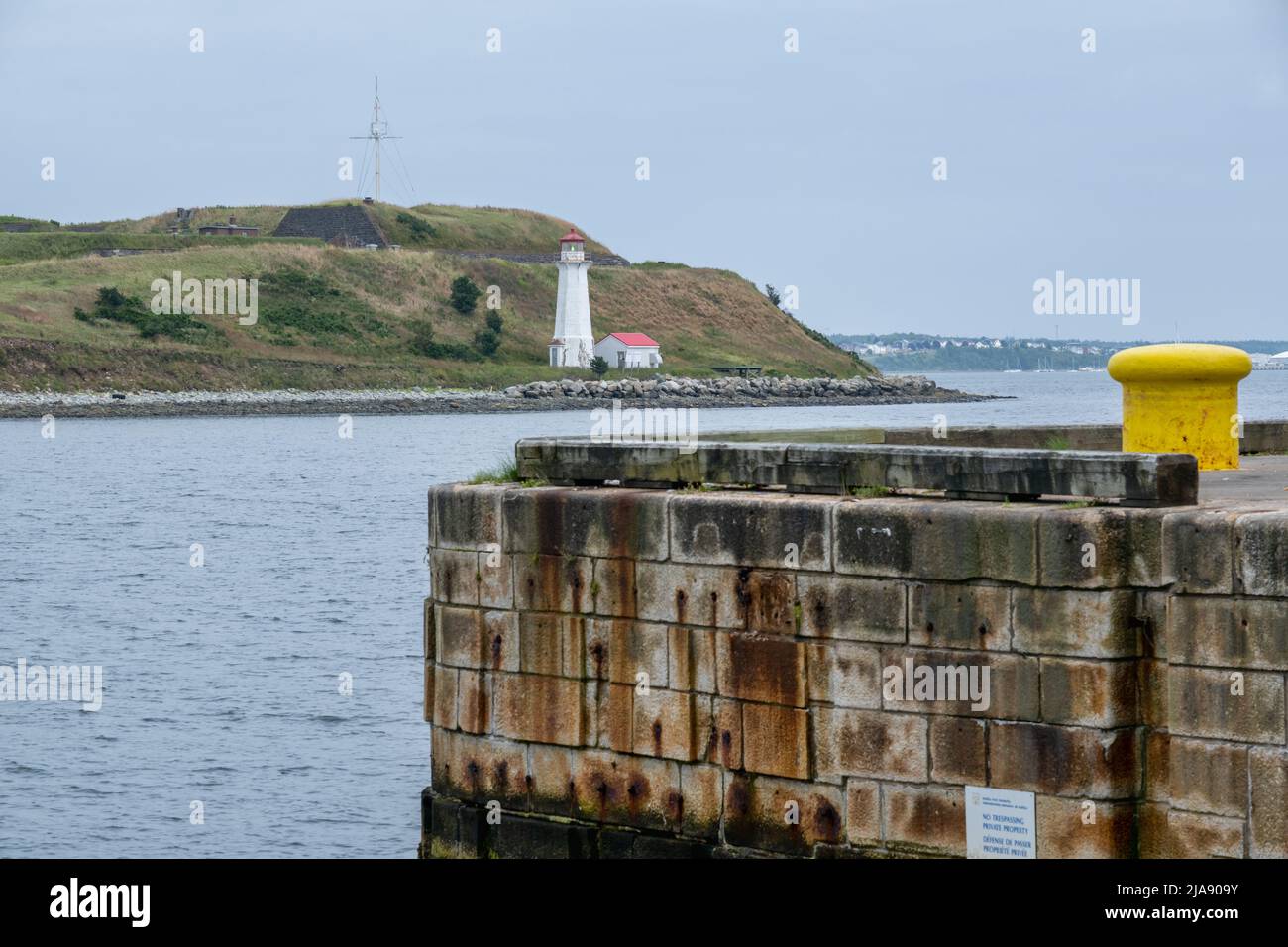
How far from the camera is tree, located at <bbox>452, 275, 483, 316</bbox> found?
13800 centimetres

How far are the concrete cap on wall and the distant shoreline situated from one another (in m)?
101

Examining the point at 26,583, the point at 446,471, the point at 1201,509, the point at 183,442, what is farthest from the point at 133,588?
the point at 183,442

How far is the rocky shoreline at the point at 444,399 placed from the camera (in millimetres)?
108562

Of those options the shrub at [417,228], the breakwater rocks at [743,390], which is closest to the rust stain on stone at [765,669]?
the breakwater rocks at [743,390]

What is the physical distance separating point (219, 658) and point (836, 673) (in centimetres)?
2023

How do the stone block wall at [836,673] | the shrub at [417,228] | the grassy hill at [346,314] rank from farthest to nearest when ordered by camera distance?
1. the shrub at [417,228]
2. the grassy hill at [346,314]
3. the stone block wall at [836,673]

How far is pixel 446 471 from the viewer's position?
65562 mm

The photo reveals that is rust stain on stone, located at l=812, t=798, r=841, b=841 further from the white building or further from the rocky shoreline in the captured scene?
the white building

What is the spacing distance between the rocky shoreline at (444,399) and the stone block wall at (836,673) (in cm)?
10089

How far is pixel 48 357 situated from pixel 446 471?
53553 millimetres

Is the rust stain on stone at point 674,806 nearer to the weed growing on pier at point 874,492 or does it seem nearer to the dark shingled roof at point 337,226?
the weed growing on pier at point 874,492
